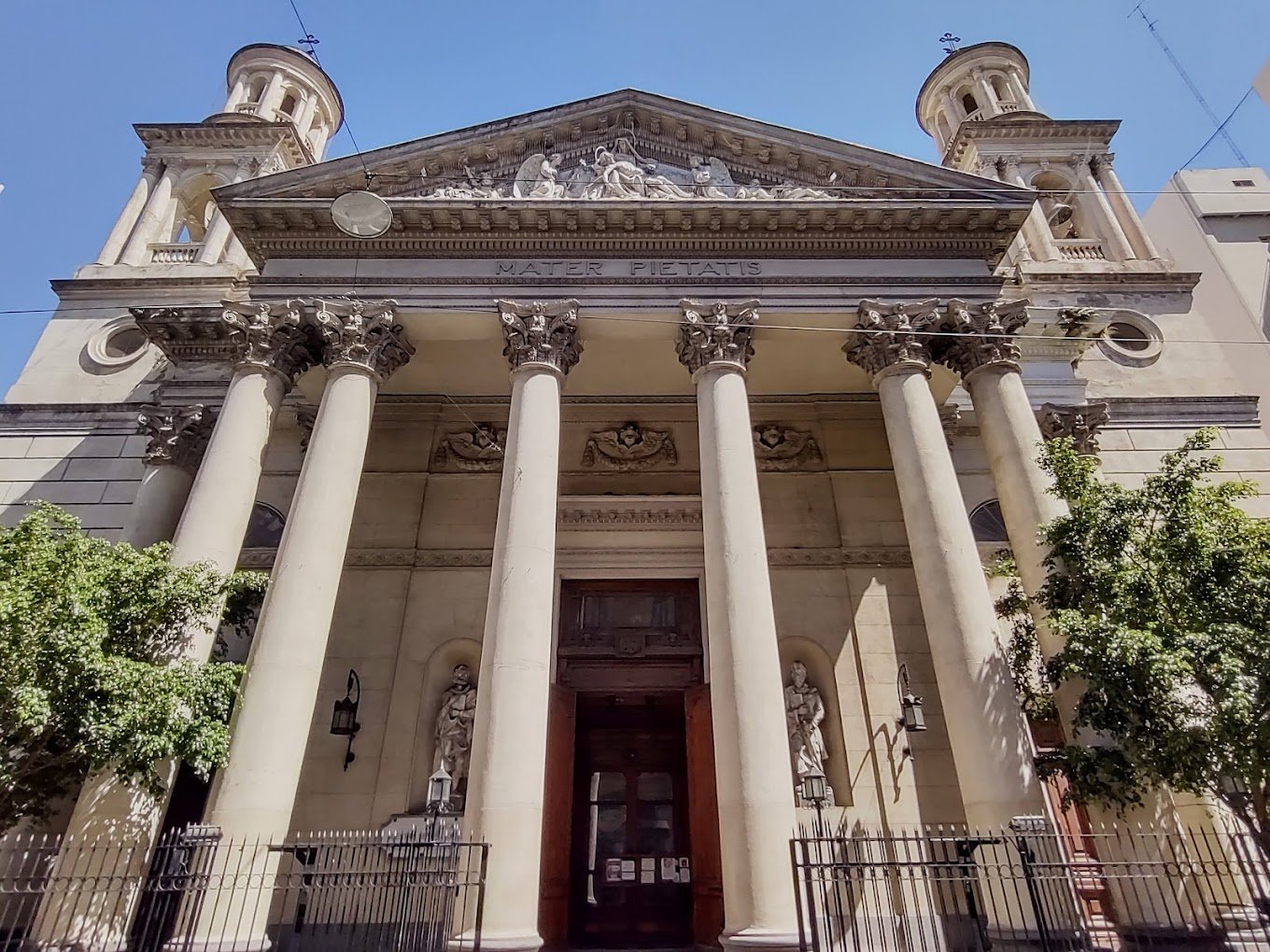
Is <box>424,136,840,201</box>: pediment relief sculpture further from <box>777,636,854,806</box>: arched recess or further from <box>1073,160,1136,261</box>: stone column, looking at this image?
<box>1073,160,1136,261</box>: stone column

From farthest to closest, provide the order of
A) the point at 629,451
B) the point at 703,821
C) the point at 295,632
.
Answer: the point at 629,451
the point at 703,821
the point at 295,632

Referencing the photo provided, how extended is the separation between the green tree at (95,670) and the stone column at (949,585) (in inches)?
374

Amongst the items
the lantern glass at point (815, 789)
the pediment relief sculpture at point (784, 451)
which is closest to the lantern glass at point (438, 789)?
the lantern glass at point (815, 789)

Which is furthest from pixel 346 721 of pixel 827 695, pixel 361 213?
pixel 361 213

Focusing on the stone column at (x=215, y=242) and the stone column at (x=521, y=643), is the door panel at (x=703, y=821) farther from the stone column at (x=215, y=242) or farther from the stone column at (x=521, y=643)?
the stone column at (x=215, y=242)

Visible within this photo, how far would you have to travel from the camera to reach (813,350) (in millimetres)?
14781

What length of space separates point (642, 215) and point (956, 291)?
588 centimetres

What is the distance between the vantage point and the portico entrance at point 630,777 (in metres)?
12.7

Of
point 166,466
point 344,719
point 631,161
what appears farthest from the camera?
point 166,466

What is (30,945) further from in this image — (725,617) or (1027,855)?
(1027,855)

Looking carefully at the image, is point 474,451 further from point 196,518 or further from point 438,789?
point 438,789

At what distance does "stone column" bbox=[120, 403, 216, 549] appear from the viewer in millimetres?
14539

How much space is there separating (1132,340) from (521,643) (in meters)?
17.8

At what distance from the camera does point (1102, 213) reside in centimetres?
2200
